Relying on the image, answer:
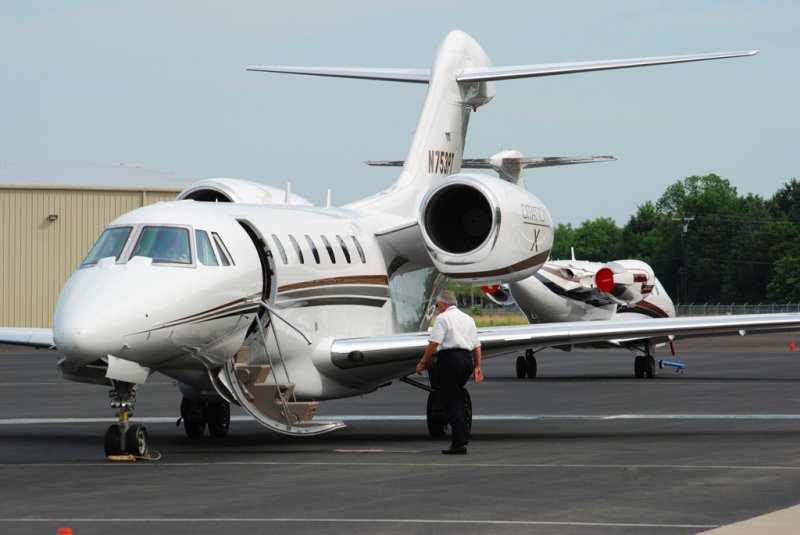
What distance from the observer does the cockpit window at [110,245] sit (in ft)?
45.6

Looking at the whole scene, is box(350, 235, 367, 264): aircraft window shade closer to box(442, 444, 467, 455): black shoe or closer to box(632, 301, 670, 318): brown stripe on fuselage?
box(442, 444, 467, 455): black shoe

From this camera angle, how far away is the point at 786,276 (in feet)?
415

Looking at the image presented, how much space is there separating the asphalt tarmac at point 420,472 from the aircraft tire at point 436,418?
30 cm

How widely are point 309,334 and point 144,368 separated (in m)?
2.95

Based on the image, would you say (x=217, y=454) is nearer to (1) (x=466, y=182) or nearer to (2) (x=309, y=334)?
(2) (x=309, y=334)

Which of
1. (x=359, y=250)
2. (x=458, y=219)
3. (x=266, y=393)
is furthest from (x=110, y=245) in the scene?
(x=458, y=219)

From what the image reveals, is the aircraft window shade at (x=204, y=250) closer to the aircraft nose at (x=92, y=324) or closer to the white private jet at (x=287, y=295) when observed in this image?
the white private jet at (x=287, y=295)

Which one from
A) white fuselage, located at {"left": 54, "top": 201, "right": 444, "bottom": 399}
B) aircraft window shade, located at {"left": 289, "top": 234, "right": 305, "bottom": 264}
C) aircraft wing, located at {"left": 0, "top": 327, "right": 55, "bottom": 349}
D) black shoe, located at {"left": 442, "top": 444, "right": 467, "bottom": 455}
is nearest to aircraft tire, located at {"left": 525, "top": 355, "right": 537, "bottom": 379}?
white fuselage, located at {"left": 54, "top": 201, "right": 444, "bottom": 399}

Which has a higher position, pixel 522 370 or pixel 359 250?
pixel 359 250

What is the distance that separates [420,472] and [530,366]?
68.1ft

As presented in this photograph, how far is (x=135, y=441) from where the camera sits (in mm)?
13398

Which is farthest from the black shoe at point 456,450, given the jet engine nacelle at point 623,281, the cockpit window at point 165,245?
the jet engine nacelle at point 623,281

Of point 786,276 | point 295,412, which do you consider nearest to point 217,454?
point 295,412

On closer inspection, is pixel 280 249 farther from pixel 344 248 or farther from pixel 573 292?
pixel 573 292
